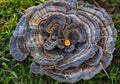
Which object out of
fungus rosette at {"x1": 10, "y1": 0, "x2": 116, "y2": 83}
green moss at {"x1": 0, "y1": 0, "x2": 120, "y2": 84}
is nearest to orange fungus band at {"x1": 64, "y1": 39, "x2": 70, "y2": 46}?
fungus rosette at {"x1": 10, "y1": 0, "x2": 116, "y2": 83}

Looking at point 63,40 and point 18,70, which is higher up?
point 63,40

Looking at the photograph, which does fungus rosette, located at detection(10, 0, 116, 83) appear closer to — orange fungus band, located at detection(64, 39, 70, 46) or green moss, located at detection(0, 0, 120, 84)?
orange fungus band, located at detection(64, 39, 70, 46)

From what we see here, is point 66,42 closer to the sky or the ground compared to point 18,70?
closer to the sky

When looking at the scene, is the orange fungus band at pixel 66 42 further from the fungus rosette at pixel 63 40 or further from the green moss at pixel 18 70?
the green moss at pixel 18 70

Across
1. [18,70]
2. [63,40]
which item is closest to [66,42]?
[63,40]

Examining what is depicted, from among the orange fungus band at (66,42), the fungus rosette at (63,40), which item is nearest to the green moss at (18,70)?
the fungus rosette at (63,40)

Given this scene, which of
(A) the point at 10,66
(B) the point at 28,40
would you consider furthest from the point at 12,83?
(B) the point at 28,40

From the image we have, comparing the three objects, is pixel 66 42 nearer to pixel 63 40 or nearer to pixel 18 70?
pixel 63 40

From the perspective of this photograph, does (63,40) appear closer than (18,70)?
Yes
